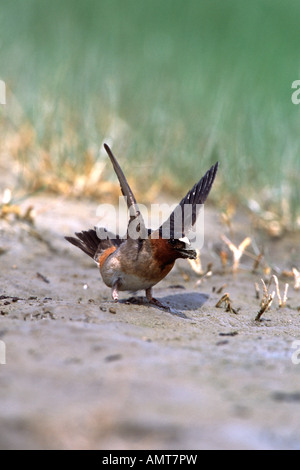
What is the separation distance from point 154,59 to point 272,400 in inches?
249

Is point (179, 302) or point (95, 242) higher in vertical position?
point (95, 242)

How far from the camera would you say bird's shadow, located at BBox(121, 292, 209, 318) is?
13.2 ft

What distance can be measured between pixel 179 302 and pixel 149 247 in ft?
2.56

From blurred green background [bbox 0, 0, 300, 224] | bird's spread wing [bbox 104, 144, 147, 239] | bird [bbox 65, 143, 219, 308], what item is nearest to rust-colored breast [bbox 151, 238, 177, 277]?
bird [bbox 65, 143, 219, 308]

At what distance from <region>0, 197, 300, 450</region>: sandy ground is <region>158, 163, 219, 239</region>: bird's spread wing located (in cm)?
51

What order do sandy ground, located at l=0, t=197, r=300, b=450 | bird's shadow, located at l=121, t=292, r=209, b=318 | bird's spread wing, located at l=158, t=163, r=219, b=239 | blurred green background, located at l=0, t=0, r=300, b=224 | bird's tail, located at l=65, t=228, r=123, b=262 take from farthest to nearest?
blurred green background, located at l=0, t=0, r=300, b=224 < bird's tail, located at l=65, t=228, r=123, b=262 < bird's shadow, located at l=121, t=292, r=209, b=318 < bird's spread wing, located at l=158, t=163, r=219, b=239 < sandy ground, located at l=0, t=197, r=300, b=450

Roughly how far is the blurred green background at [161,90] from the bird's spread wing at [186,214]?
2.32 m

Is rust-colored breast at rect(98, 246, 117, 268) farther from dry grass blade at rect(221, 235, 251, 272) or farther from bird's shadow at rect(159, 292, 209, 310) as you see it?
dry grass blade at rect(221, 235, 251, 272)

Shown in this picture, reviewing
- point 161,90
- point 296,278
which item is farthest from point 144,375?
point 161,90

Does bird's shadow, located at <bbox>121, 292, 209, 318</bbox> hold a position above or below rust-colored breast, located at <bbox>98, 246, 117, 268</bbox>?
below

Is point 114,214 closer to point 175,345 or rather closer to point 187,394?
point 175,345

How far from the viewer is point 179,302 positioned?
4.43m

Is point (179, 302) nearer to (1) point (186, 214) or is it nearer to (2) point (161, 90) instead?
(1) point (186, 214)

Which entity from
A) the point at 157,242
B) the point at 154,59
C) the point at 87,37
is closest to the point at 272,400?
the point at 157,242
